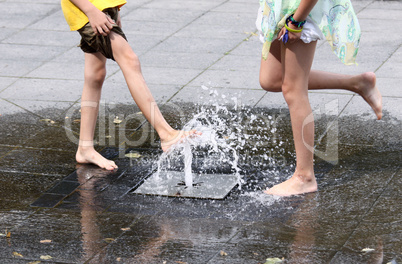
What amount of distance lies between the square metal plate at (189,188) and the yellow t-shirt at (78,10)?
1.24 meters

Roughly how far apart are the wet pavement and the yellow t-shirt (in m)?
1.12

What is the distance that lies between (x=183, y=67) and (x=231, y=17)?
8.58 ft

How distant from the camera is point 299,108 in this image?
187 inches

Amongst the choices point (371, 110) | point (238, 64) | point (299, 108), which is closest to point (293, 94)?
point (299, 108)

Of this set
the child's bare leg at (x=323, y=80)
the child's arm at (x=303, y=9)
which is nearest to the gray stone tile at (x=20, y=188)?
the child's bare leg at (x=323, y=80)

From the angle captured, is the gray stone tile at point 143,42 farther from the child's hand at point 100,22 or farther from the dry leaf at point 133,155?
the child's hand at point 100,22

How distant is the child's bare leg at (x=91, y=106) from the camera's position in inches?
212

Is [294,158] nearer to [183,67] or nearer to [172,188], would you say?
[172,188]

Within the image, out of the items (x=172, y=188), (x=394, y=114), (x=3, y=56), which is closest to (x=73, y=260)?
(x=172, y=188)

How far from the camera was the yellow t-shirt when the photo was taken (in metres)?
5.12

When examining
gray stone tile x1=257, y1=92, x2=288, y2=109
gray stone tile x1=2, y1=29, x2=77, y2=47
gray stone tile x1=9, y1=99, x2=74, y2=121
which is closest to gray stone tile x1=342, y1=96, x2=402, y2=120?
gray stone tile x1=257, y1=92, x2=288, y2=109

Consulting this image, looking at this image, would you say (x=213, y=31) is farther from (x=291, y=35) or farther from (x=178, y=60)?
(x=291, y=35)

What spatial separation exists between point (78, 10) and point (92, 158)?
1143 millimetres

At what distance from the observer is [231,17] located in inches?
406
